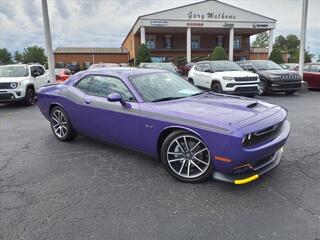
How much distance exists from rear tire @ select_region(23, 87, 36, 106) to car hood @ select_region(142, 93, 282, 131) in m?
8.26

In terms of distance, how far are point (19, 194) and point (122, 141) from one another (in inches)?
62.4

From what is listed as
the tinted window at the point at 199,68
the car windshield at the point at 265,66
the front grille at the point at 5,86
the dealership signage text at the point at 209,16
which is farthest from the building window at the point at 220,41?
the front grille at the point at 5,86

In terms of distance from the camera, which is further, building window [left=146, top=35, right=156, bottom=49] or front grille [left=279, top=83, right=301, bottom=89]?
building window [left=146, top=35, right=156, bottom=49]

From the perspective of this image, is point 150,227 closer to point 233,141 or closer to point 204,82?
point 233,141

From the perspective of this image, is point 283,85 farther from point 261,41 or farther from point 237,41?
point 261,41

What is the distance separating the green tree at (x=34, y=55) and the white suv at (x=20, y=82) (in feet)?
175

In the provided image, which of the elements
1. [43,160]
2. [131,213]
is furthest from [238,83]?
[131,213]

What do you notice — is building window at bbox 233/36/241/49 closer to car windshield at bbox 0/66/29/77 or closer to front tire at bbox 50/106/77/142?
car windshield at bbox 0/66/29/77

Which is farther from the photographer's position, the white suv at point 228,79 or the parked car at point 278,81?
the parked car at point 278,81

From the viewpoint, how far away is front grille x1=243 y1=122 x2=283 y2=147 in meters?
3.37

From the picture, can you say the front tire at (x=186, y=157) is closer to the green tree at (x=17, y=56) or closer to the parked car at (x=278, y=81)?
the parked car at (x=278, y=81)

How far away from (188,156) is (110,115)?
151 cm

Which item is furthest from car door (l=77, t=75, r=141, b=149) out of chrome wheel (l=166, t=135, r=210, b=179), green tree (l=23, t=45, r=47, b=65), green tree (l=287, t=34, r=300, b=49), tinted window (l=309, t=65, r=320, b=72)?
green tree (l=287, t=34, r=300, b=49)

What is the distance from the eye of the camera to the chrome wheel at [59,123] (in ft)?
18.7
